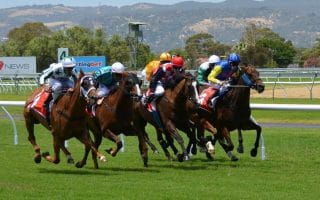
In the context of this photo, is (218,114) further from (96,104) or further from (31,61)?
(31,61)

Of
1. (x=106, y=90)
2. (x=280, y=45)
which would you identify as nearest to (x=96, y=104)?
(x=106, y=90)

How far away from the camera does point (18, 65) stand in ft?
214

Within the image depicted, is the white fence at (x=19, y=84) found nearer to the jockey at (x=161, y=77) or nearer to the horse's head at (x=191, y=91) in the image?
the jockey at (x=161, y=77)

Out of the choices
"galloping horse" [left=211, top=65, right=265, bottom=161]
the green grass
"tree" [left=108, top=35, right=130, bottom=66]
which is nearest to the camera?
the green grass

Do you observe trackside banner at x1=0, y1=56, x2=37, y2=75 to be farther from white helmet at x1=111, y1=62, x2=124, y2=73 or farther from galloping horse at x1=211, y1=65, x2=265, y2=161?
white helmet at x1=111, y1=62, x2=124, y2=73

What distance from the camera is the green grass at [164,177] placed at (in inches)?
439

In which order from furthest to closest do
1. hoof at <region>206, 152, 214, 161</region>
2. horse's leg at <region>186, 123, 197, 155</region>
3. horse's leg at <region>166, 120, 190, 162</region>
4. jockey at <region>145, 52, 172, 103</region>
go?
hoof at <region>206, 152, 214, 161</region>
horse's leg at <region>186, 123, 197, 155</region>
jockey at <region>145, 52, 172, 103</region>
horse's leg at <region>166, 120, 190, 162</region>

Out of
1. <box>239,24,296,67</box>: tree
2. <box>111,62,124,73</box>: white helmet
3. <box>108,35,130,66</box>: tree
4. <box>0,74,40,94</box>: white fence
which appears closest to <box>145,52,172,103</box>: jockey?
<box>111,62,124,73</box>: white helmet

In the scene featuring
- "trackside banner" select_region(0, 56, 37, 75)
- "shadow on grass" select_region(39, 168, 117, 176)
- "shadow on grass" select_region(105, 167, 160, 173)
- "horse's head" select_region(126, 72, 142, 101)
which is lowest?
"trackside banner" select_region(0, 56, 37, 75)

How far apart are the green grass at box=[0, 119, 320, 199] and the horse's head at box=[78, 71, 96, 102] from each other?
1321 millimetres

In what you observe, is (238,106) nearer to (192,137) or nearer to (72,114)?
(192,137)

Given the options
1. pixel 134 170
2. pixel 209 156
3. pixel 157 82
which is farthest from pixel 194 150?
pixel 134 170

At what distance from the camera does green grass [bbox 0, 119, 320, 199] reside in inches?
439

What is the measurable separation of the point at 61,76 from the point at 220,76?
3.72 metres
